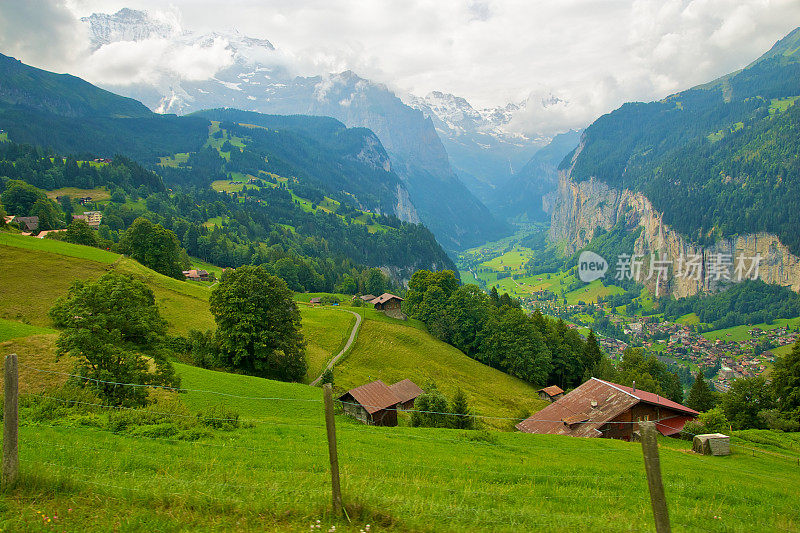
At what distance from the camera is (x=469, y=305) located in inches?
3275

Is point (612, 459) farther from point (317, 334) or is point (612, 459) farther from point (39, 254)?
point (39, 254)

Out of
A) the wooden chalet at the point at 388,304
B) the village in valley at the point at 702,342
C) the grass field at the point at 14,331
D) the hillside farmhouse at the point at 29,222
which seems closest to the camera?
the grass field at the point at 14,331

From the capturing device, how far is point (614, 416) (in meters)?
37.4

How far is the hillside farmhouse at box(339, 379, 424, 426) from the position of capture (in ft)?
118

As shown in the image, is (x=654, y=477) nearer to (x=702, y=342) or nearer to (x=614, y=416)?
(x=614, y=416)

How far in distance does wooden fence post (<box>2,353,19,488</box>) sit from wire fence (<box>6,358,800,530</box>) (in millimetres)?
410

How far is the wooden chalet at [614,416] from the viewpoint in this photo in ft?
123

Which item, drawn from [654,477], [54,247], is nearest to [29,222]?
[54,247]

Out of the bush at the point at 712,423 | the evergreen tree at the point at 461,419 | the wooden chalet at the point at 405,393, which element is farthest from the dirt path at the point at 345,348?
the bush at the point at 712,423

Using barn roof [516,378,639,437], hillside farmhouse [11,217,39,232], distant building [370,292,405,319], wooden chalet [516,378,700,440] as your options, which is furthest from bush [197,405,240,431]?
hillside farmhouse [11,217,39,232]

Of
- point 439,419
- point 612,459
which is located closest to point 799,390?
point 612,459

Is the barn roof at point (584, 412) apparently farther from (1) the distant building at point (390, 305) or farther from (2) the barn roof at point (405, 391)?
(1) the distant building at point (390, 305)

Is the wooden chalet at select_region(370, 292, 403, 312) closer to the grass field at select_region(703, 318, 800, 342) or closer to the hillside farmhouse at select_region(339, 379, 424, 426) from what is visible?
the hillside farmhouse at select_region(339, 379, 424, 426)

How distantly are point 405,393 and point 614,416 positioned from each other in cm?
1910
